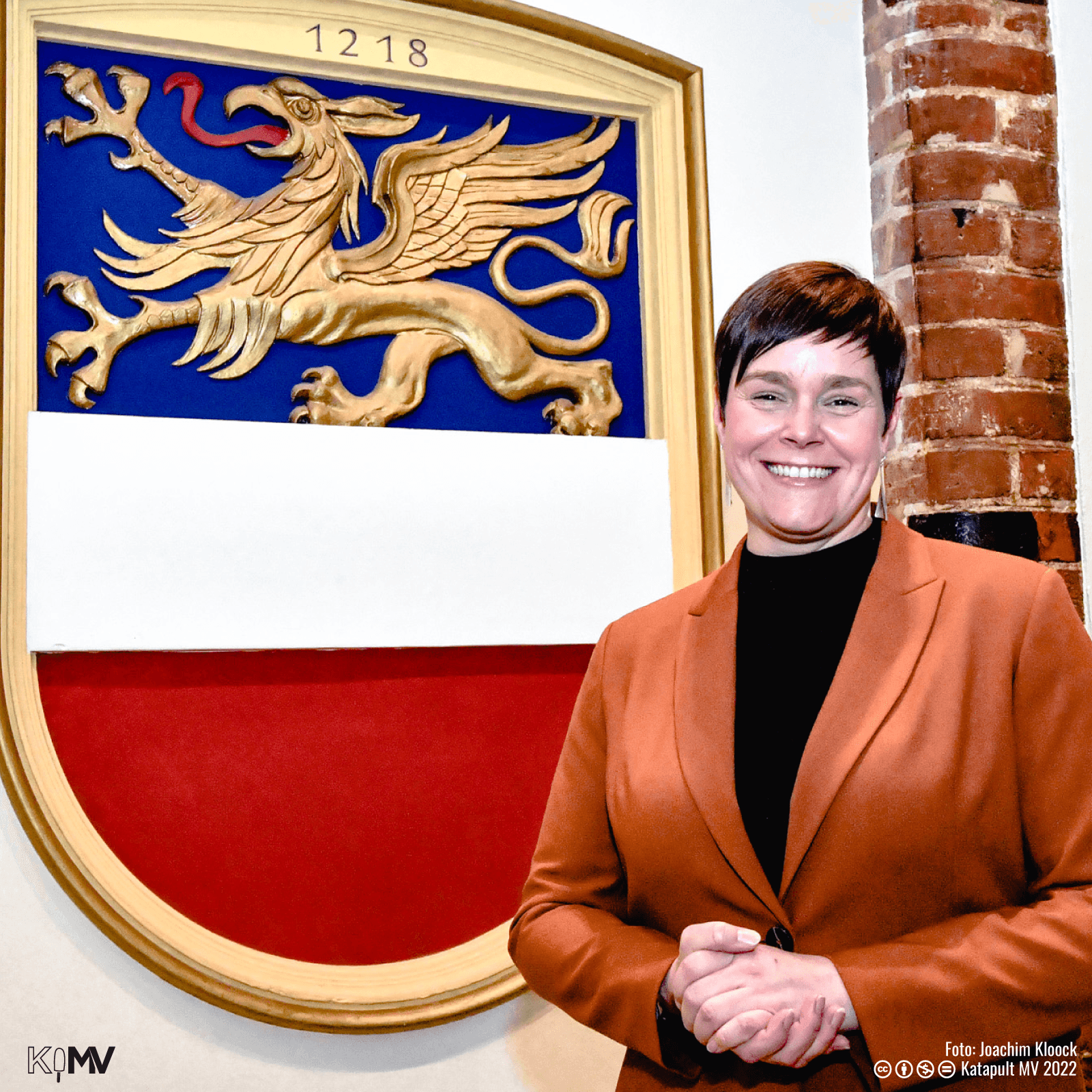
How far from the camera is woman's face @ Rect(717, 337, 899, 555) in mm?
1151

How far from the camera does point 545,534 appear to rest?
1867 millimetres

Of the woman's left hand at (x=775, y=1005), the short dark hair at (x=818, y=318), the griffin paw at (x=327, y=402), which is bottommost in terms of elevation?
the woman's left hand at (x=775, y=1005)

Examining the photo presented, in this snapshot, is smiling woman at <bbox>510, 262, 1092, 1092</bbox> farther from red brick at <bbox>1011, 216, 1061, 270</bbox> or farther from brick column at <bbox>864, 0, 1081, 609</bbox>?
red brick at <bbox>1011, 216, 1061, 270</bbox>

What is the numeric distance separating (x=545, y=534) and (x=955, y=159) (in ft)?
3.04

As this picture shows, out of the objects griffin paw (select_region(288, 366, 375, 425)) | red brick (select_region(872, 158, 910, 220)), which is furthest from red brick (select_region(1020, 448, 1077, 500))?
griffin paw (select_region(288, 366, 375, 425))

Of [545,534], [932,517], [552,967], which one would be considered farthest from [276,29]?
[552,967]

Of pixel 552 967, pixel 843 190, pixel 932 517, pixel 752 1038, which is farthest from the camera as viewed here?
pixel 843 190

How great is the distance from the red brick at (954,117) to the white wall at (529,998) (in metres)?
0.12

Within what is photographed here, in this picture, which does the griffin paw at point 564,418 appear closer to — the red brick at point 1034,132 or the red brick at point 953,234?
the red brick at point 953,234

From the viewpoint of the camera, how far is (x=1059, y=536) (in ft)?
6.43

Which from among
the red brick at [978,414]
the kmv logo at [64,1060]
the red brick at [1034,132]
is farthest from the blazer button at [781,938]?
the red brick at [1034,132]

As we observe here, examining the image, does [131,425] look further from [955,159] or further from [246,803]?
[955,159]

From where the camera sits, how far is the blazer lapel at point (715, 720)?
1.07 meters

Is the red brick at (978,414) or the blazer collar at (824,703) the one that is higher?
the red brick at (978,414)
